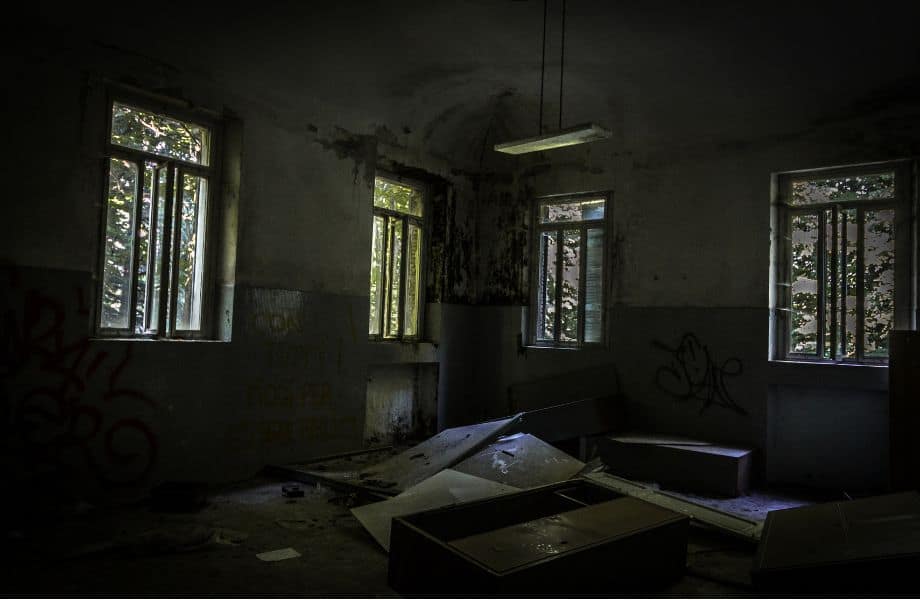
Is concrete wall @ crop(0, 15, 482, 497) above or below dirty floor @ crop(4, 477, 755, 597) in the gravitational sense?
above

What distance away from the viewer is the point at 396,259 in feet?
25.1

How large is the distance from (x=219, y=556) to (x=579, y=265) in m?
5.14

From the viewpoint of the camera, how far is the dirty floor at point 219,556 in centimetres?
341

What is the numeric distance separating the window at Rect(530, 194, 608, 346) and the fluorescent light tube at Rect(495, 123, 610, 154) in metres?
2.49

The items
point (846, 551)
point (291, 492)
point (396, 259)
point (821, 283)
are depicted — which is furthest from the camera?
point (396, 259)

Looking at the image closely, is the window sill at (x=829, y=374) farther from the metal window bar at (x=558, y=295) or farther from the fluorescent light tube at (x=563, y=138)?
the fluorescent light tube at (x=563, y=138)

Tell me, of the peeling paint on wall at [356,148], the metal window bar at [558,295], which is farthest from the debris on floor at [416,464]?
the peeling paint on wall at [356,148]

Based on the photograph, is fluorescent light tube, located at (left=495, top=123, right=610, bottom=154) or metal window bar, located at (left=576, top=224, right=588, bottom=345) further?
metal window bar, located at (left=576, top=224, right=588, bottom=345)

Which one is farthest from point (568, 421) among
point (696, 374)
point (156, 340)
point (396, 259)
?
point (156, 340)

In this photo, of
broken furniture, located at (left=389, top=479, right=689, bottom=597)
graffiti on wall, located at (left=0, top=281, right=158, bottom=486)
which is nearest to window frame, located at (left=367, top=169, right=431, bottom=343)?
graffiti on wall, located at (left=0, top=281, right=158, bottom=486)

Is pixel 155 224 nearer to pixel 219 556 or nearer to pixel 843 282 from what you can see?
pixel 219 556

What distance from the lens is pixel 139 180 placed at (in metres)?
5.21

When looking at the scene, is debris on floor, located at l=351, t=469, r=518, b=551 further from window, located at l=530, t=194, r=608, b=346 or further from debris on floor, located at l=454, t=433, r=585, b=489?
window, located at l=530, t=194, r=608, b=346

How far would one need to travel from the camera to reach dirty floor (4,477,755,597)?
3.41 metres
